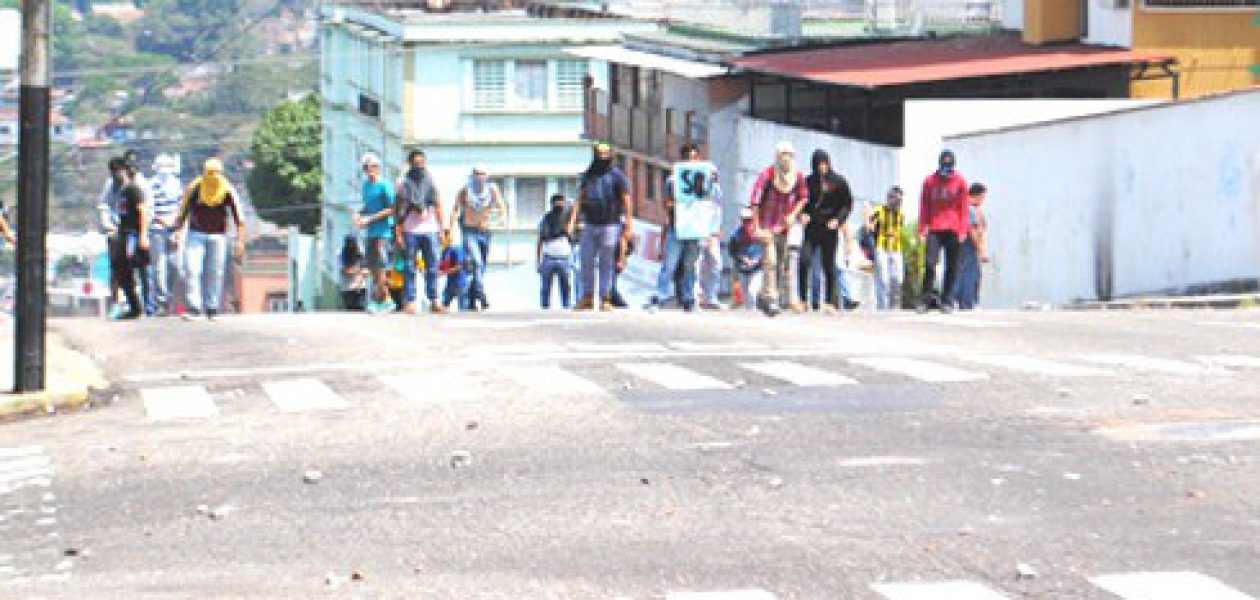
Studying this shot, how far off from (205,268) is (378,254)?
2244 millimetres

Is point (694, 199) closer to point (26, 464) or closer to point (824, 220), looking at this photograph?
point (824, 220)

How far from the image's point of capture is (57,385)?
2023 centimetres

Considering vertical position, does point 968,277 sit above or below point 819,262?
below

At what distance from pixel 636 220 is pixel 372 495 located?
174 ft

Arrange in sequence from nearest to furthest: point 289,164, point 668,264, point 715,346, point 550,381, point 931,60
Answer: point 550,381 → point 715,346 → point 668,264 → point 931,60 → point 289,164

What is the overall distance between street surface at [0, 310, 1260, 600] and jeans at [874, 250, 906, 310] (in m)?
8.90

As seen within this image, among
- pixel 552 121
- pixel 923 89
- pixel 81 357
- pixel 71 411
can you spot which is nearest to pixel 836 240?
pixel 81 357

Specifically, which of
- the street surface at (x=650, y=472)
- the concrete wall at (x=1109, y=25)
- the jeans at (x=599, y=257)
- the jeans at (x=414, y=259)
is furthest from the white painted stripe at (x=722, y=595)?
the concrete wall at (x=1109, y=25)

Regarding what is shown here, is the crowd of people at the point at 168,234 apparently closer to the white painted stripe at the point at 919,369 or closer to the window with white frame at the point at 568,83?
the white painted stripe at the point at 919,369

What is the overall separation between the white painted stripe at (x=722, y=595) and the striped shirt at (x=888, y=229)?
20599 mm

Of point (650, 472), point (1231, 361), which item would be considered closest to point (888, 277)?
point (1231, 361)

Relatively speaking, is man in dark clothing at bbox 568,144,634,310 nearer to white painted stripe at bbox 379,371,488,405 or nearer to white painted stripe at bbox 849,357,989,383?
white painted stripe at bbox 849,357,989,383

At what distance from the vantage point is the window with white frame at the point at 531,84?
79812mm

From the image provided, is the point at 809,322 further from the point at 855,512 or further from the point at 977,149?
the point at 977,149
